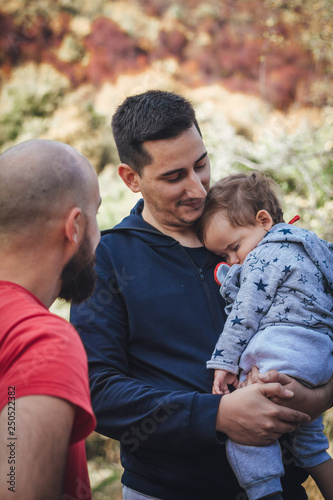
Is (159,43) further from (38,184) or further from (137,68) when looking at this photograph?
(38,184)

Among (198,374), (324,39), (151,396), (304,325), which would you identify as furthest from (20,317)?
(324,39)

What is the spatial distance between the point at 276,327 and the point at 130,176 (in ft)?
3.05

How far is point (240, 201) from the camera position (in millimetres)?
1988

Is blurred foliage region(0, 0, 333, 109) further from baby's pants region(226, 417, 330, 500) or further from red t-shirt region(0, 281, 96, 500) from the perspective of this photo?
red t-shirt region(0, 281, 96, 500)

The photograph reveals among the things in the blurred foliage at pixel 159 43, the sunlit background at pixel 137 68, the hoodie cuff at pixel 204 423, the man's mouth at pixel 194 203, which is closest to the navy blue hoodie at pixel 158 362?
the hoodie cuff at pixel 204 423

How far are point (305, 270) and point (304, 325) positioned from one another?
8.1 inches

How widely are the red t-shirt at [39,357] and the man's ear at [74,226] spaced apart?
0.69 ft

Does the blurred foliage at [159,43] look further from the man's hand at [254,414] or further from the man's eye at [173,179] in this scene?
the man's hand at [254,414]

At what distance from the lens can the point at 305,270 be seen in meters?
1.77

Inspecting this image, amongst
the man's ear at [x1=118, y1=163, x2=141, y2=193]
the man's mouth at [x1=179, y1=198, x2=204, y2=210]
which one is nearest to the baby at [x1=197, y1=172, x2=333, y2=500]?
the man's mouth at [x1=179, y1=198, x2=204, y2=210]

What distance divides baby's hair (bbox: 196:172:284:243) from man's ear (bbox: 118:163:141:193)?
0.32 m

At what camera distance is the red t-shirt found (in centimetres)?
93

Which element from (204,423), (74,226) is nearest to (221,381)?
(204,423)

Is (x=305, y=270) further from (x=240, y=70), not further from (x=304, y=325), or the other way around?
(x=240, y=70)
